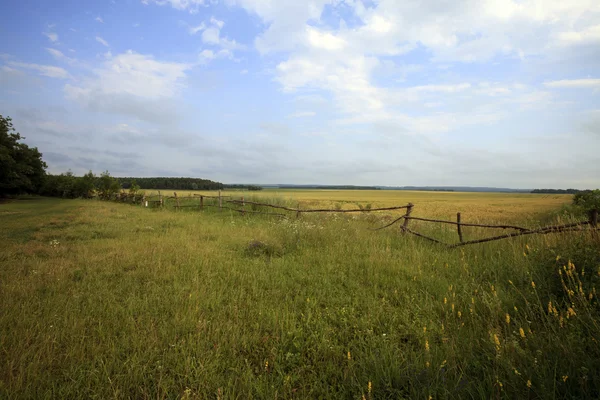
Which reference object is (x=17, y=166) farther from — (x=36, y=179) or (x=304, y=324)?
(x=304, y=324)

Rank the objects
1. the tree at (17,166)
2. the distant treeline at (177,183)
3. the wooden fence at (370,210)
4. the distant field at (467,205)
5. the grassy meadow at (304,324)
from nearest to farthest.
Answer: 1. the grassy meadow at (304,324)
2. the wooden fence at (370,210)
3. the distant field at (467,205)
4. the tree at (17,166)
5. the distant treeline at (177,183)

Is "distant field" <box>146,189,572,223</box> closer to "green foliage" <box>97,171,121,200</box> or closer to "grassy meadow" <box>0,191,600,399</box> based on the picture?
→ "green foliage" <box>97,171,121,200</box>

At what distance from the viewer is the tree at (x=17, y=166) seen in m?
30.1

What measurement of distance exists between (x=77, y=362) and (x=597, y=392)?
14.9ft

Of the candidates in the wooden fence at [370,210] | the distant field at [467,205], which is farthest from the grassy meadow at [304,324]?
the distant field at [467,205]

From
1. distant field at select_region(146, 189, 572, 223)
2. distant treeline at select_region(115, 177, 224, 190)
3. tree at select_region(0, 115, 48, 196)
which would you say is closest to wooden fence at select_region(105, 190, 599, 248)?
distant field at select_region(146, 189, 572, 223)

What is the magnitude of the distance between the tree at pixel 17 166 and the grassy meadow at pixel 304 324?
117 ft

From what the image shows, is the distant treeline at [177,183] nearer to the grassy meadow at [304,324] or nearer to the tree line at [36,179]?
the tree line at [36,179]

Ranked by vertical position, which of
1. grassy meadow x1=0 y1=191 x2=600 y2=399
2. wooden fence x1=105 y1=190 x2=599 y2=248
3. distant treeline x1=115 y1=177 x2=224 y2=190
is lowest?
grassy meadow x1=0 y1=191 x2=600 y2=399

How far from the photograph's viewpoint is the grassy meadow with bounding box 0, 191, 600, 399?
2324 millimetres

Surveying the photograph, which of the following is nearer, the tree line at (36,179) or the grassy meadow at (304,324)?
the grassy meadow at (304,324)

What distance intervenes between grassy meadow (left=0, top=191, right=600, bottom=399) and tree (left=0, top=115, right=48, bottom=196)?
3573 cm

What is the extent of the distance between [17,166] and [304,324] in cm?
4501

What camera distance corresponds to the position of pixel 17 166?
104 feet
